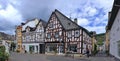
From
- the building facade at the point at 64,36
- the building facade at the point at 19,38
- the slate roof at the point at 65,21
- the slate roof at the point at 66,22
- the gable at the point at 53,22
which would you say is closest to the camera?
the building facade at the point at 64,36

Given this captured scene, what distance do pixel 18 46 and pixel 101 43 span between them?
4019 centimetres

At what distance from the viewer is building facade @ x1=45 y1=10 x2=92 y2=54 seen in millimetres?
38031

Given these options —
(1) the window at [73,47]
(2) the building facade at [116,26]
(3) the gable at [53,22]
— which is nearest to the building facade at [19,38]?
(3) the gable at [53,22]

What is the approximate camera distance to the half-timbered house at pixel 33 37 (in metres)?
47.4

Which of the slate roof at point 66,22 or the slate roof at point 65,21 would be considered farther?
the slate roof at point 65,21

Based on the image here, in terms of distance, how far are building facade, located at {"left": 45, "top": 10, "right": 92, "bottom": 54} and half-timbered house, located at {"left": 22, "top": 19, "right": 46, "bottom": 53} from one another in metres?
2.62

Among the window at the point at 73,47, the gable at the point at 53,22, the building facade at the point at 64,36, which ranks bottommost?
the window at the point at 73,47

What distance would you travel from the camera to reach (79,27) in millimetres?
38000

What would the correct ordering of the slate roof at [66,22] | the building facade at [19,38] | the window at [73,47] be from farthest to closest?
1. the building facade at [19,38]
2. the slate roof at [66,22]
3. the window at [73,47]

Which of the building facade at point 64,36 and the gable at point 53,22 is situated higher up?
the gable at point 53,22

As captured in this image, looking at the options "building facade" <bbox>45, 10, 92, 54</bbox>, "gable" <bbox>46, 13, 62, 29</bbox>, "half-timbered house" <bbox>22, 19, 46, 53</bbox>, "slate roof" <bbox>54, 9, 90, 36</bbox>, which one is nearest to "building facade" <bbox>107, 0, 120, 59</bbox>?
"building facade" <bbox>45, 10, 92, 54</bbox>

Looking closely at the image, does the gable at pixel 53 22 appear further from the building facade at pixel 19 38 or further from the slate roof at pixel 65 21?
the building facade at pixel 19 38

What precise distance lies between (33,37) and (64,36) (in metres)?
12.2

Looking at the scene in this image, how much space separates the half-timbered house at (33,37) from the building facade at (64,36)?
2.62m
